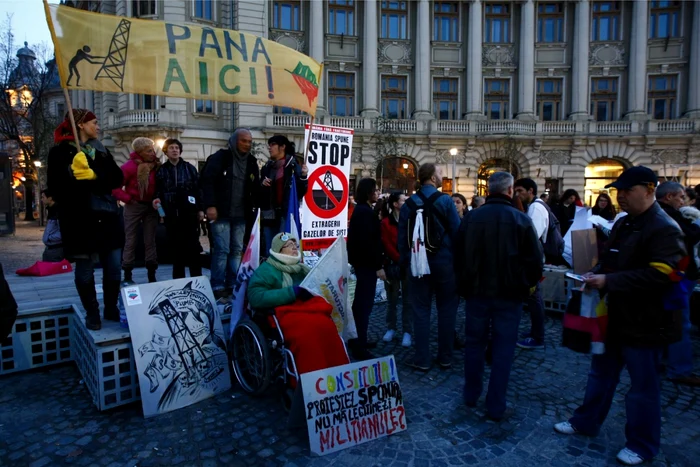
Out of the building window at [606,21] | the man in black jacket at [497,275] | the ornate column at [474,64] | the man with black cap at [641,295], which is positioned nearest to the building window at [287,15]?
the ornate column at [474,64]

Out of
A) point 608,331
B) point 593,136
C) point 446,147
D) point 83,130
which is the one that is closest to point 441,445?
point 608,331

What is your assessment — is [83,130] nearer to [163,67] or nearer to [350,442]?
[163,67]

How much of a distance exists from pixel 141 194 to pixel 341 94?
23.8m

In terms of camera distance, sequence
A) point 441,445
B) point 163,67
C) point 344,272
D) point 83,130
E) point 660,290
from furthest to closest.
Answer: point 163,67, point 344,272, point 83,130, point 441,445, point 660,290

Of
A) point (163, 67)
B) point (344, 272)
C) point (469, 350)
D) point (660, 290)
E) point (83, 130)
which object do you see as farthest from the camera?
point (163, 67)

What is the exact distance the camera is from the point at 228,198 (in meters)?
5.29

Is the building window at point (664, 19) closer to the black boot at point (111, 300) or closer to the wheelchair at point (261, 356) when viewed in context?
the wheelchair at point (261, 356)

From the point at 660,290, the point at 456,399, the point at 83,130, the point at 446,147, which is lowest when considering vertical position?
the point at 456,399

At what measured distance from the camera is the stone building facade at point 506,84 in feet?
Answer: 88.0

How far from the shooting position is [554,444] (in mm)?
3301

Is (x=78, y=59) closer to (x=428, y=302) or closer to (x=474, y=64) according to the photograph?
(x=428, y=302)

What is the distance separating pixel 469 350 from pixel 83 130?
Result: 4019 mm

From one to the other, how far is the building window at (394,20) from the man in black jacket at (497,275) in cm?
2710

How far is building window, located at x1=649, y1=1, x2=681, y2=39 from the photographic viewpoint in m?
27.1
